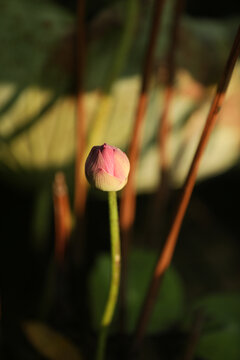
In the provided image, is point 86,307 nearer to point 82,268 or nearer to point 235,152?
point 82,268

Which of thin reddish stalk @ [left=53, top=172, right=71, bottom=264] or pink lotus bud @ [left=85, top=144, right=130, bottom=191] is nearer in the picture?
pink lotus bud @ [left=85, top=144, right=130, bottom=191]

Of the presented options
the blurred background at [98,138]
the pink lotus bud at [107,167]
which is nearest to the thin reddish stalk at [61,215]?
the blurred background at [98,138]

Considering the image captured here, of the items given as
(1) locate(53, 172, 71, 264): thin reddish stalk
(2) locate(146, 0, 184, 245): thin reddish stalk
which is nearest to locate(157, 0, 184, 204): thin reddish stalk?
(2) locate(146, 0, 184, 245): thin reddish stalk

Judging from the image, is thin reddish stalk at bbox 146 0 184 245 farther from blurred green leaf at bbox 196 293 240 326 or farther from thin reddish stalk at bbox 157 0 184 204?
blurred green leaf at bbox 196 293 240 326

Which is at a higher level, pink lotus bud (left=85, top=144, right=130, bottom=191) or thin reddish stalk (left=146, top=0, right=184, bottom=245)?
thin reddish stalk (left=146, top=0, right=184, bottom=245)

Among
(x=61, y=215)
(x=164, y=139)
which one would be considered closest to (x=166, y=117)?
(x=164, y=139)

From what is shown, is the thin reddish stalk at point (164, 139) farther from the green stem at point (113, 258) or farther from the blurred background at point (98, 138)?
the green stem at point (113, 258)

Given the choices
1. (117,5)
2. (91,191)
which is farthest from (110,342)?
(117,5)
